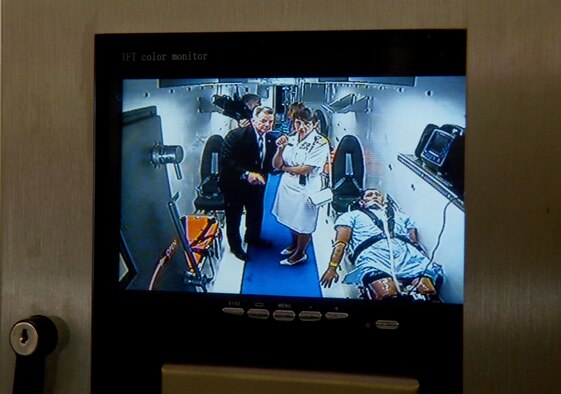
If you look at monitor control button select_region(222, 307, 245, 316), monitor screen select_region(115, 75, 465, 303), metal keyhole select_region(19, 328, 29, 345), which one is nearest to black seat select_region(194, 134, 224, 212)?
monitor screen select_region(115, 75, 465, 303)

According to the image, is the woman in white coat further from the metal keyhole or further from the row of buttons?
the metal keyhole

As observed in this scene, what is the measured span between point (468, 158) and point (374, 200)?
10 cm

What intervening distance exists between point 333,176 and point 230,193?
0.11 meters

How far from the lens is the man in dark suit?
675mm

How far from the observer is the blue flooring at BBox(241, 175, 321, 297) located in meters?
0.67

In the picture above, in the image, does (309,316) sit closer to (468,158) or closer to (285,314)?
(285,314)

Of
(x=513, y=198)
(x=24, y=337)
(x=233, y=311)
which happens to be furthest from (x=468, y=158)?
(x=24, y=337)

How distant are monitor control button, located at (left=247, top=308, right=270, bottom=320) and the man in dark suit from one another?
52 millimetres

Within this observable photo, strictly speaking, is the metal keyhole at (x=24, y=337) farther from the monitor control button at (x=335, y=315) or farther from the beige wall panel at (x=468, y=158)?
the monitor control button at (x=335, y=315)

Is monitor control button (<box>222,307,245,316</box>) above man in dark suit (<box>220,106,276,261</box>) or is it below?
below

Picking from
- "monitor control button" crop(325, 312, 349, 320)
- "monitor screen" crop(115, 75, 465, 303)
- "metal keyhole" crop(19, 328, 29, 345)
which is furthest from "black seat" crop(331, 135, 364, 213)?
"metal keyhole" crop(19, 328, 29, 345)

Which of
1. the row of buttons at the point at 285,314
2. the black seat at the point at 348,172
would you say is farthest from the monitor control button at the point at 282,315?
the black seat at the point at 348,172

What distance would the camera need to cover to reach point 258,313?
2.23 ft

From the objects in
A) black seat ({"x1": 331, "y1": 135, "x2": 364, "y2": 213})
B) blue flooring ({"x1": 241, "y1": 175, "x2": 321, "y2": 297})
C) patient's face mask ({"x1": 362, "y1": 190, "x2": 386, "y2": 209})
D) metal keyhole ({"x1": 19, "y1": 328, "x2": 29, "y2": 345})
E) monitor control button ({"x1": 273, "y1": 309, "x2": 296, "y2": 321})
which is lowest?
metal keyhole ({"x1": 19, "y1": 328, "x2": 29, "y2": 345})
